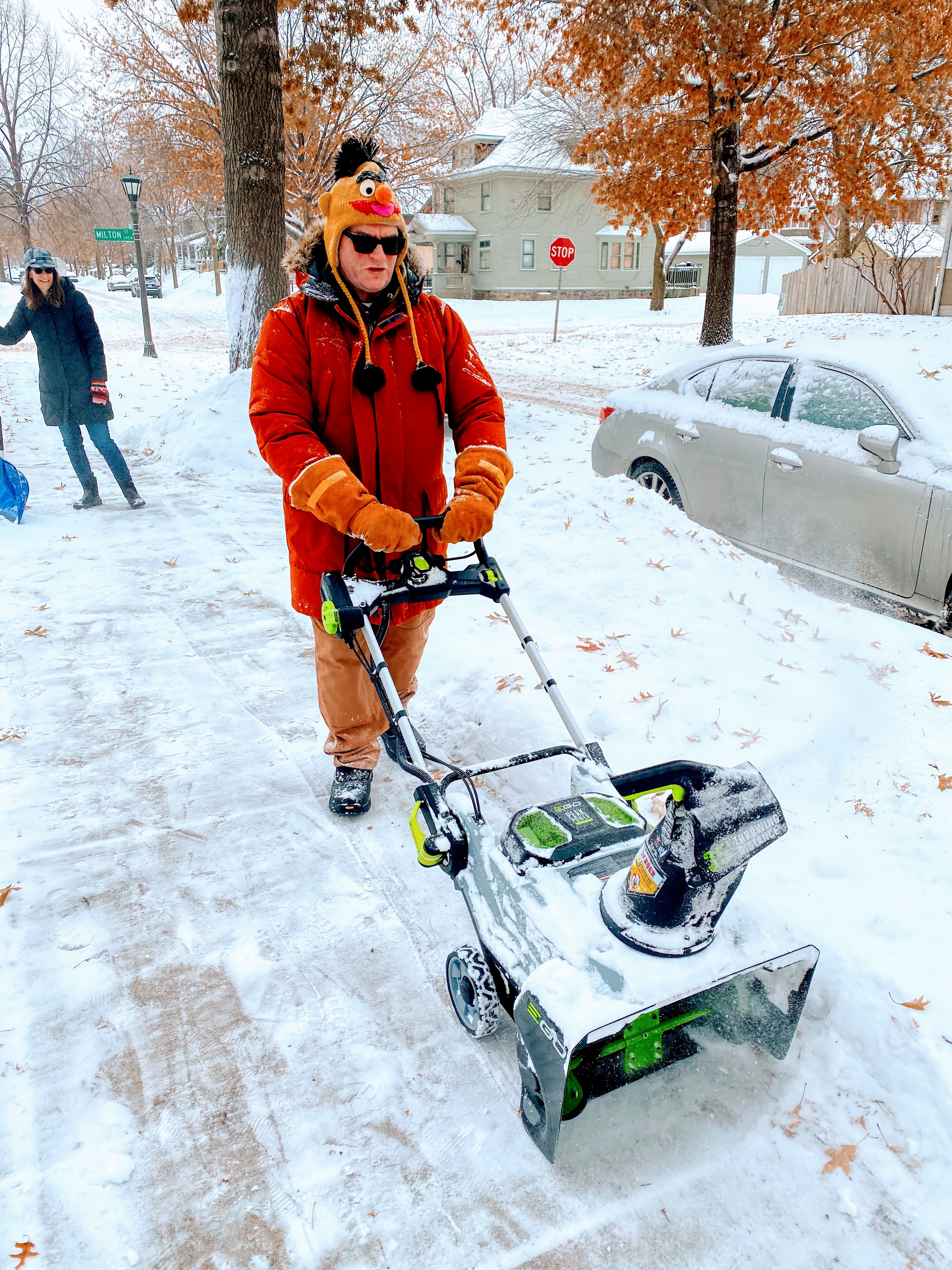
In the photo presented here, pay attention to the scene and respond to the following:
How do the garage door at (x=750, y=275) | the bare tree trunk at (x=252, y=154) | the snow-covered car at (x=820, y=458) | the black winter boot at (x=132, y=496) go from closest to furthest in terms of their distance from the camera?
1. the snow-covered car at (x=820, y=458)
2. the black winter boot at (x=132, y=496)
3. the bare tree trunk at (x=252, y=154)
4. the garage door at (x=750, y=275)

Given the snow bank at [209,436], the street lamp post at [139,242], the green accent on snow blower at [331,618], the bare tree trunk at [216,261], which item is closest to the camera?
the green accent on snow blower at [331,618]

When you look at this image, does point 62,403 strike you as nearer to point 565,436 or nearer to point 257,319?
point 257,319

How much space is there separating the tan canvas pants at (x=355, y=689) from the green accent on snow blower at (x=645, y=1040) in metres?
1.64

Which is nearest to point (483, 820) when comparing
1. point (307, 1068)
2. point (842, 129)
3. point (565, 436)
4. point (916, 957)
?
point (307, 1068)

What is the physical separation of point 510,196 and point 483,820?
4233cm

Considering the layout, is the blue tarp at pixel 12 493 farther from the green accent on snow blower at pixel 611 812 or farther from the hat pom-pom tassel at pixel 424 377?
the green accent on snow blower at pixel 611 812

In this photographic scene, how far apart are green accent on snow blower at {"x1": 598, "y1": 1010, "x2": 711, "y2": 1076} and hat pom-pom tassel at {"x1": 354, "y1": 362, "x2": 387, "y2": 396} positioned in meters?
2.02

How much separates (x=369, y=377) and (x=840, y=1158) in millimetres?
2516

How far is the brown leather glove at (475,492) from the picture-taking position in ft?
8.77

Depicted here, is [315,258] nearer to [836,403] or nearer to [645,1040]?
[645,1040]

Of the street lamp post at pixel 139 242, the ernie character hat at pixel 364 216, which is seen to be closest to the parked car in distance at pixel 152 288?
the street lamp post at pixel 139 242

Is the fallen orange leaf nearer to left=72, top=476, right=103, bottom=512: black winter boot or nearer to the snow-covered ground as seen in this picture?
the snow-covered ground

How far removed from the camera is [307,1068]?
228 centimetres

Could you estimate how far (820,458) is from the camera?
5242 millimetres
